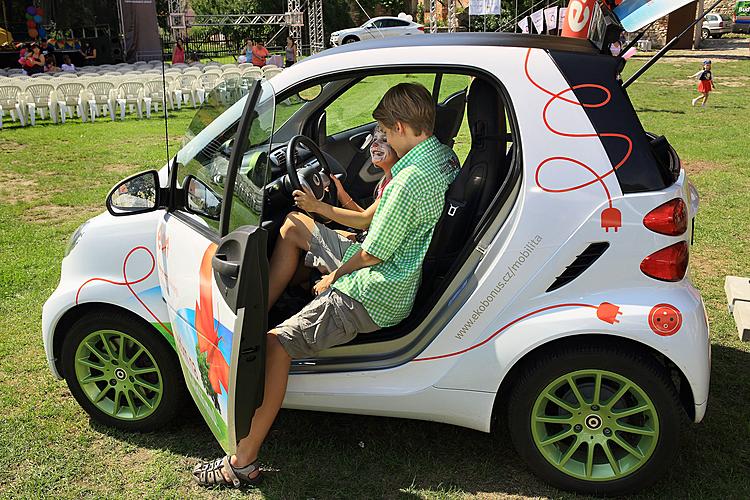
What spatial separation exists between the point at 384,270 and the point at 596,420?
1.04 meters

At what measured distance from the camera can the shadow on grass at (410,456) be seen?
126 inches

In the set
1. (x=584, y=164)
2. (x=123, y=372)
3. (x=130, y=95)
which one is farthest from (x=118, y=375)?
(x=130, y=95)

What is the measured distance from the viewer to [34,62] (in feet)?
73.3

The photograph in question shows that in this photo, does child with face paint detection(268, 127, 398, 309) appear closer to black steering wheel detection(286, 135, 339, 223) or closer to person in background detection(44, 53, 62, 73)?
black steering wheel detection(286, 135, 339, 223)

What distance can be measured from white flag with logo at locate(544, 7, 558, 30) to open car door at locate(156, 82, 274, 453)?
412 cm

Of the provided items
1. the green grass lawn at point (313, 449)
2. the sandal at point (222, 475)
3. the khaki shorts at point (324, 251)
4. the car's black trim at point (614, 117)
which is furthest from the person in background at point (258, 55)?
the car's black trim at point (614, 117)

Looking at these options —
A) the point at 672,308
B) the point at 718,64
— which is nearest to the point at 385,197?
the point at 672,308

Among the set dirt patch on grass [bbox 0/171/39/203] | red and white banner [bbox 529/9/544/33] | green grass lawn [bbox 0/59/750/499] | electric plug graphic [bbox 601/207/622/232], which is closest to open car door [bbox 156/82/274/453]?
green grass lawn [bbox 0/59/750/499]

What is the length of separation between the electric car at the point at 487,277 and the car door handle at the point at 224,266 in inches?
0.4

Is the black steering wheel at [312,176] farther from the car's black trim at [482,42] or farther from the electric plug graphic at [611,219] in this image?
the electric plug graphic at [611,219]

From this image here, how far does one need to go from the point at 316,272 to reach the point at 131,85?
1367 cm

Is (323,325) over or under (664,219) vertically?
under

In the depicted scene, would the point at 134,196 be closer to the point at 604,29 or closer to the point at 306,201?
the point at 306,201

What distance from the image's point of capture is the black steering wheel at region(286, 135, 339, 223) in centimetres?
329
